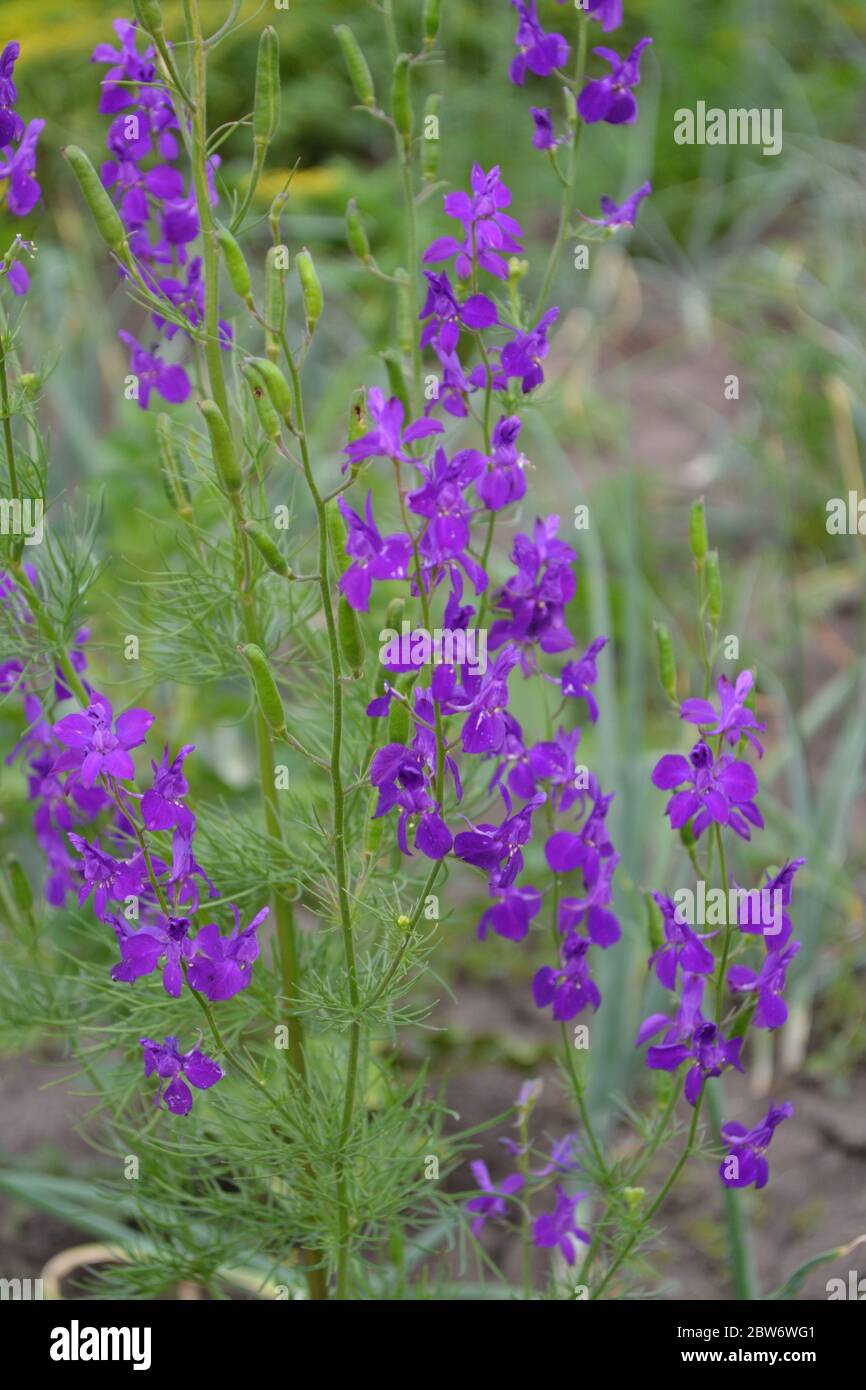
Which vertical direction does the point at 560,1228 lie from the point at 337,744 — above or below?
below

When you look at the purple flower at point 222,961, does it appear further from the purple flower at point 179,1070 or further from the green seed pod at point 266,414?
the green seed pod at point 266,414

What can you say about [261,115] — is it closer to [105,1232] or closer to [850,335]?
[105,1232]

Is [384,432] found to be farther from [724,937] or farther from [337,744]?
[724,937]

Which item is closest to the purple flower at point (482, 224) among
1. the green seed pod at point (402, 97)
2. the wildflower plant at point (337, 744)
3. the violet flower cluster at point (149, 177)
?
the wildflower plant at point (337, 744)

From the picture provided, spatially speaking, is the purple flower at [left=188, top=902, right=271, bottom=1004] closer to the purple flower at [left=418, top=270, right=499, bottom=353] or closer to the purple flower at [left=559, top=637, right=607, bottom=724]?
the purple flower at [left=559, top=637, right=607, bottom=724]

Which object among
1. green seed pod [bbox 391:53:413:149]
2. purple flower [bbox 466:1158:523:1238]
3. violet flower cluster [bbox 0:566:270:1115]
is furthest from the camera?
purple flower [bbox 466:1158:523:1238]

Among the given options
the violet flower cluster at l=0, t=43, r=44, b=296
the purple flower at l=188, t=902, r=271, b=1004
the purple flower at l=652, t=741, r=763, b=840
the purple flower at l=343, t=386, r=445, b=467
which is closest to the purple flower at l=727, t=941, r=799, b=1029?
the purple flower at l=652, t=741, r=763, b=840

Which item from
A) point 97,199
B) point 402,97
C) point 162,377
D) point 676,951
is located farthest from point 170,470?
point 676,951
